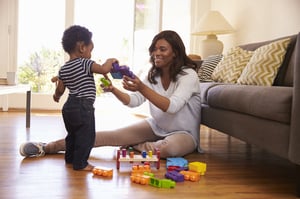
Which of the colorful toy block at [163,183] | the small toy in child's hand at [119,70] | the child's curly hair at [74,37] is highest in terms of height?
the child's curly hair at [74,37]

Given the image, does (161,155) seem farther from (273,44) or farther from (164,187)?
(273,44)

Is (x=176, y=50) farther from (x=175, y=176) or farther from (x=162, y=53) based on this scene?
(x=175, y=176)

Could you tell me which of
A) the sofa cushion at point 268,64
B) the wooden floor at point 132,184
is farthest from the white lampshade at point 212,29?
the wooden floor at point 132,184

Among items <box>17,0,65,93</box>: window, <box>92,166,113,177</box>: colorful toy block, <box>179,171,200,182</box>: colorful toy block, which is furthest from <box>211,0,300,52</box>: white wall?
<box>17,0,65,93</box>: window

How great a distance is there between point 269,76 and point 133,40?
286 centimetres

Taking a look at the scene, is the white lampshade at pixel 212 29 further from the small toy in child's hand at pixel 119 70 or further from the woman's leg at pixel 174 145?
the small toy in child's hand at pixel 119 70

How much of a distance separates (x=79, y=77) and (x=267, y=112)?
840mm

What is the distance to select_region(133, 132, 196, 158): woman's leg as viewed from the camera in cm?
203

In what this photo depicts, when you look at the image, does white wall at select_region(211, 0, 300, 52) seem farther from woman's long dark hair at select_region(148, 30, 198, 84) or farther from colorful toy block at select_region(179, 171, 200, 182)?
colorful toy block at select_region(179, 171, 200, 182)

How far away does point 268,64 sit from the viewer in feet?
7.39

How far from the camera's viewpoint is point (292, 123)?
1.39 metres

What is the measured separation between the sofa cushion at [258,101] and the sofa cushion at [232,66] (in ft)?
1.82

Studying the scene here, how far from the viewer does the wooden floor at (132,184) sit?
4.64ft

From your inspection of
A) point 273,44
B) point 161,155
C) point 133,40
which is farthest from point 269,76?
point 133,40
